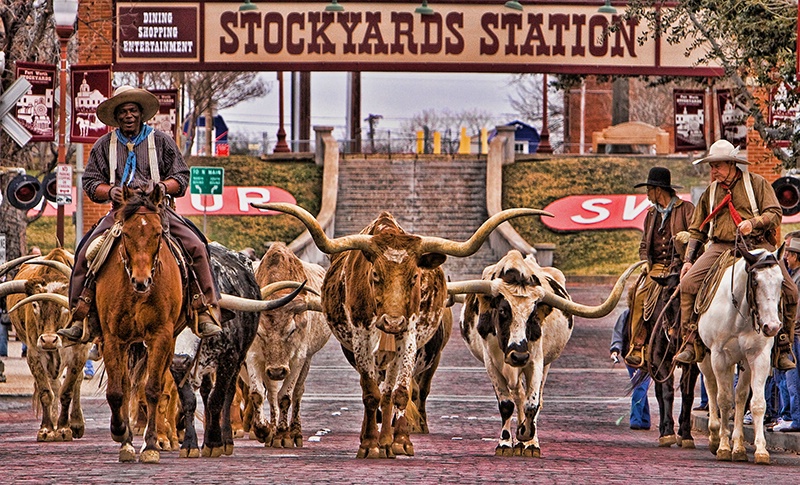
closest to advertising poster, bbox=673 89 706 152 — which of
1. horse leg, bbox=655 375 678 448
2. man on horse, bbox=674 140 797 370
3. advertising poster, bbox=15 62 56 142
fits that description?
advertising poster, bbox=15 62 56 142

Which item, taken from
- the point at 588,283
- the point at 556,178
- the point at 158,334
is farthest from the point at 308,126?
the point at 158,334

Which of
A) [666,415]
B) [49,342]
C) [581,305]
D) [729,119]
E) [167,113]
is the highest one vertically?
[167,113]

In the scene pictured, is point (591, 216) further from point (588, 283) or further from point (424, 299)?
point (424, 299)

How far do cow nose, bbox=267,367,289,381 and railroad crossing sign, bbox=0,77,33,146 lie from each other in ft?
30.7

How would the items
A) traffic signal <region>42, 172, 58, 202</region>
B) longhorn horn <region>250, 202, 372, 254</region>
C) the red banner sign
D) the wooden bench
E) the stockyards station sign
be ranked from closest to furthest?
longhorn horn <region>250, 202, 372, 254</region>, traffic signal <region>42, 172, 58, 202</region>, the stockyards station sign, the red banner sign, the wooden bench

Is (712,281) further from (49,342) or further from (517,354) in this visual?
(49,342)

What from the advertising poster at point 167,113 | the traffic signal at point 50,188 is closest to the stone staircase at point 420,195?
the advertising poster at point 167,113

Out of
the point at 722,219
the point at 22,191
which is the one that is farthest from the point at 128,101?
the point at 22,191

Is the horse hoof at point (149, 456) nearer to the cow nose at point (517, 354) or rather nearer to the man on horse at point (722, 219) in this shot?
the cow nose at point (517, 354)

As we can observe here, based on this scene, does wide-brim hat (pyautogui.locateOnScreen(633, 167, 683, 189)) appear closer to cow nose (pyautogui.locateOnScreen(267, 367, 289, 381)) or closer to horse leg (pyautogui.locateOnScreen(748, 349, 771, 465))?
horse leg (pyautogui.locateOnScreen(748, 349, 771, 465))

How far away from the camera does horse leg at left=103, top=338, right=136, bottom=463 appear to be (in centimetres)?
1269

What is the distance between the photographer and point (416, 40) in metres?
41.7

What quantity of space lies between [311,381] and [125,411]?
1244 cm

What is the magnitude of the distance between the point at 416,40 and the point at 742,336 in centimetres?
2760
